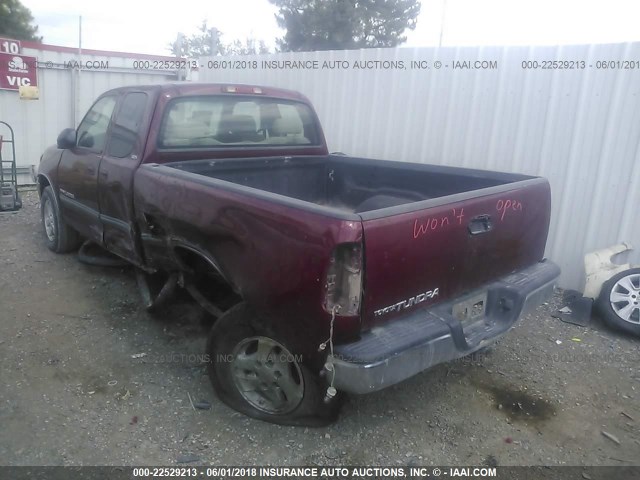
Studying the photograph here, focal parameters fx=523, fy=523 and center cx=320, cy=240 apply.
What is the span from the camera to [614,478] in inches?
108

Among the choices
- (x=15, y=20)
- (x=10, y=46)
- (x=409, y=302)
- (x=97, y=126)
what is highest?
(x=15, y=20)

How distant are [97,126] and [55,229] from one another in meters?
1.52

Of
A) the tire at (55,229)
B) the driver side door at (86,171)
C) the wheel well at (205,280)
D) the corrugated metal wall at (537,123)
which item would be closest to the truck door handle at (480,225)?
the wheel well at (205,280)

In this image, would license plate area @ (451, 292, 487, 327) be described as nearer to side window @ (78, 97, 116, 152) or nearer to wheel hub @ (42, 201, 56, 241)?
side window @ (78, 97, 116, 152)

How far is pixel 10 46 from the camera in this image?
28.1 feet

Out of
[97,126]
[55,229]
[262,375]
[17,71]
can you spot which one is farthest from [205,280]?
[17,71]

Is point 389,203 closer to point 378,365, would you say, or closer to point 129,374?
point 378,365

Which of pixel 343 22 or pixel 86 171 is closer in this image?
pixel 86 171

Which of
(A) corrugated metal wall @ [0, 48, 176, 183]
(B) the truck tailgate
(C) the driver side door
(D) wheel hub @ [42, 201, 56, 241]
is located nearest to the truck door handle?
(B) the truck tailgate

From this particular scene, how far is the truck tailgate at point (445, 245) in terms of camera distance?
2428 mm

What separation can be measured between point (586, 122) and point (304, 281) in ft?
12.7

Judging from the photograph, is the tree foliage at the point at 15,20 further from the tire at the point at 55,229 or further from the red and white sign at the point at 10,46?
the tire at the point at 55,229

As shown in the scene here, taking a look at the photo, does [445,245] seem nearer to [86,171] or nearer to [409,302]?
[409,302]

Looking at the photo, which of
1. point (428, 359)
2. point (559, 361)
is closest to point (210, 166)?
point (428, 359)
